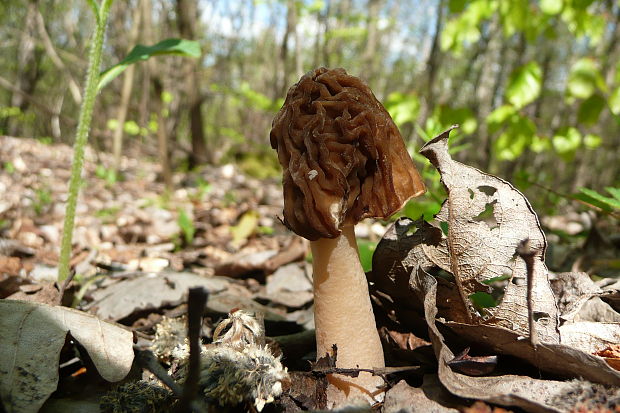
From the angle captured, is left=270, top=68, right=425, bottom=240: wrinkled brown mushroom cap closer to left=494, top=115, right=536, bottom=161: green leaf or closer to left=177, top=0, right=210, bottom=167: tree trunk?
left=494, top=115, right=536, bottom=161: green leaf

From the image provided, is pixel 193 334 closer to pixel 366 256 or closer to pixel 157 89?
pixel 366 256

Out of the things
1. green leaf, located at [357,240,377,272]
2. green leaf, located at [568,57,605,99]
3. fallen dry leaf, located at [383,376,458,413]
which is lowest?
fallen dry leaf, located at [383,376,458,413]

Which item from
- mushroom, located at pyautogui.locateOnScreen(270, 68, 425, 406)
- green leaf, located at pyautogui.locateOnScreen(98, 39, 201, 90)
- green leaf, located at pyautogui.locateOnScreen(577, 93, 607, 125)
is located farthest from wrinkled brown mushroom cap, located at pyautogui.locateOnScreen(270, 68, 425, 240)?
green leaf, located at pyautogui.locateOnScreen(577, 93, 607, 125)

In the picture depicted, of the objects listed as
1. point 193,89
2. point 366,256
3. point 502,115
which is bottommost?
point 366,256

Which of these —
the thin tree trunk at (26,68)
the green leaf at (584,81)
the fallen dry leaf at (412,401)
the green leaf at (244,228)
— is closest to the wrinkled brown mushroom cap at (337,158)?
the fallen dry leaf at (412,401)

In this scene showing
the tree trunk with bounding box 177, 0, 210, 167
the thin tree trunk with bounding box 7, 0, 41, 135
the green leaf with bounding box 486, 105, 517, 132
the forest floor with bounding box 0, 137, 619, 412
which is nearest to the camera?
the forest floor with bounding box 0, 137, 619, 412

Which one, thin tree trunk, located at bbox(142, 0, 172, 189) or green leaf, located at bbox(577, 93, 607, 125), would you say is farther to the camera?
thin tree trunk, located at bbox(142, 0, 172, 189)

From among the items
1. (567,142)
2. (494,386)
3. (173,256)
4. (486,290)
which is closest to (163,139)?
(173,256)
